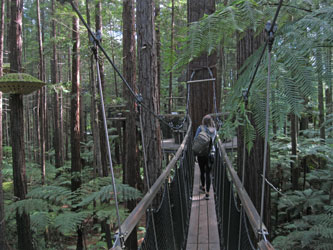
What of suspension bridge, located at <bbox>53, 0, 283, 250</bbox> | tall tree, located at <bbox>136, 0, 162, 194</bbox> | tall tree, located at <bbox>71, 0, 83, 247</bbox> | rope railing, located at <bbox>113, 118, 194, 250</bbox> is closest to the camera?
suspension bridge, located at <bbox>53, 0, 283, 250</bbox>

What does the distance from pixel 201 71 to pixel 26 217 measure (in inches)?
174

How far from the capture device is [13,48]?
5730 mm

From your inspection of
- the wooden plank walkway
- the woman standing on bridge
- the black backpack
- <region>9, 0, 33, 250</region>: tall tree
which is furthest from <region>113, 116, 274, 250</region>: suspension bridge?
<region>9, 0, 33, 250</region>: tall tree

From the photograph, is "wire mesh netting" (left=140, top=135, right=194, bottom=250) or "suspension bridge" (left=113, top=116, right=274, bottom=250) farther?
Result: "wire mesh netting" (left=140, top=135, right=194, bottom=250)

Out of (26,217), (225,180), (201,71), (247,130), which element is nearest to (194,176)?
(201,71)

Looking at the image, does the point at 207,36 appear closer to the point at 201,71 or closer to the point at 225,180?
the point at 225,180

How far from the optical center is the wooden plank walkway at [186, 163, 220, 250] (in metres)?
2.86

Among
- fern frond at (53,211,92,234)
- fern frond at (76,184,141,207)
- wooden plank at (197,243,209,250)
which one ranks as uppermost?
fern frond at (76,184,141,207)

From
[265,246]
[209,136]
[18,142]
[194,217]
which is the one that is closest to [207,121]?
[209,136]

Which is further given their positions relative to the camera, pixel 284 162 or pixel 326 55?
pixel 284 162

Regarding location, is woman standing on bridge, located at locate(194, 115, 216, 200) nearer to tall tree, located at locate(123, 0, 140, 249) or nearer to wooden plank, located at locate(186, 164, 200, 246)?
wooden plank, located at locate(186, 164, 200, 246)

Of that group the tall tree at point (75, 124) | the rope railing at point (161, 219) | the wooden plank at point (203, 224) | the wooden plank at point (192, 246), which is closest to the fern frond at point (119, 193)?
the wooden plank at point (203, 224)

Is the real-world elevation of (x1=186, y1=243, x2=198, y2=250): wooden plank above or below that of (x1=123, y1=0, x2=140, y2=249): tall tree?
below

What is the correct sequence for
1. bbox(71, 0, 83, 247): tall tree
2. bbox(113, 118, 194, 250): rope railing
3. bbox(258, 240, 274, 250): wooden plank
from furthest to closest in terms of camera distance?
bbox(71, 0, 83, 247): tall tree
bbox(113, 118, 194, 250): rope railing
bbox(258, 240, 274, 250): wooden plank
